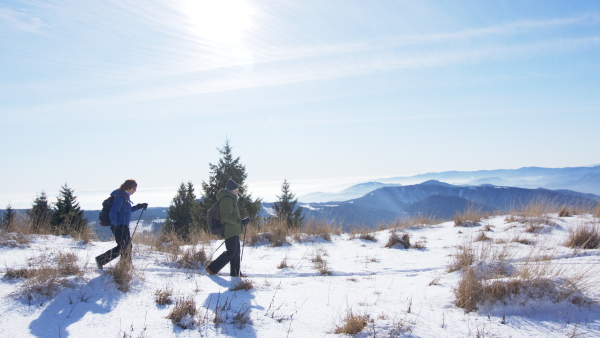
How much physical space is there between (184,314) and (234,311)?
0.54 m

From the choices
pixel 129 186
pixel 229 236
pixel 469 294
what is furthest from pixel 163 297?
pixel 469 294

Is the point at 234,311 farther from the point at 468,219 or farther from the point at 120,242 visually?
the point at 468,219

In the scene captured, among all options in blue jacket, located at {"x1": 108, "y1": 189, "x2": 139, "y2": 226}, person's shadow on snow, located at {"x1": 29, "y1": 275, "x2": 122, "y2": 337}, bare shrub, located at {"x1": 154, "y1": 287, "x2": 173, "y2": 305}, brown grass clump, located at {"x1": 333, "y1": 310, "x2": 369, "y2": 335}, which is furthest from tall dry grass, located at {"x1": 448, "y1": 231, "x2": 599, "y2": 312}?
blue jacket, located at {"x1": 108, "y1": 189, "x2": 139, "y2": 226}

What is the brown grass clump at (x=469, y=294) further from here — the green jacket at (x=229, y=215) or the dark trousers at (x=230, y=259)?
the green jacket at (x=229, y=215)

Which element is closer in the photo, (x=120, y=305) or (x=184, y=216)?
(x=120, y=305)

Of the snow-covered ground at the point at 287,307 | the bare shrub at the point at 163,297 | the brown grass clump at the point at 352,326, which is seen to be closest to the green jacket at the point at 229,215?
the snow-covered ground at the point at 287,307

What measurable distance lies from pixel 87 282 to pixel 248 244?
Answer: 518 centimetres

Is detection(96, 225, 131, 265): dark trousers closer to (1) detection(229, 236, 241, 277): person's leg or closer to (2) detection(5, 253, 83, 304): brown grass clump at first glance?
(2) detection(5, 253, 83, 304): brown grass clump

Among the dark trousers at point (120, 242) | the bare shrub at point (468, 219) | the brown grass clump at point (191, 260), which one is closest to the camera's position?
the dark trousers at point (120, 242)

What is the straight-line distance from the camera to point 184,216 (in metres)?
30.6

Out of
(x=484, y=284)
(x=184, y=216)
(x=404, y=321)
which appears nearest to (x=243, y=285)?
(x=404, y=321)

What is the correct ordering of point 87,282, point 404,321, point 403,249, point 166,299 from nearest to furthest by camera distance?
point 404,321
point 166,299
point 87,282
point 403,249

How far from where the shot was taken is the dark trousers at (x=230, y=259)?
5648mm

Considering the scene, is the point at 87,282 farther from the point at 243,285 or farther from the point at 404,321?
the point at 404,321
